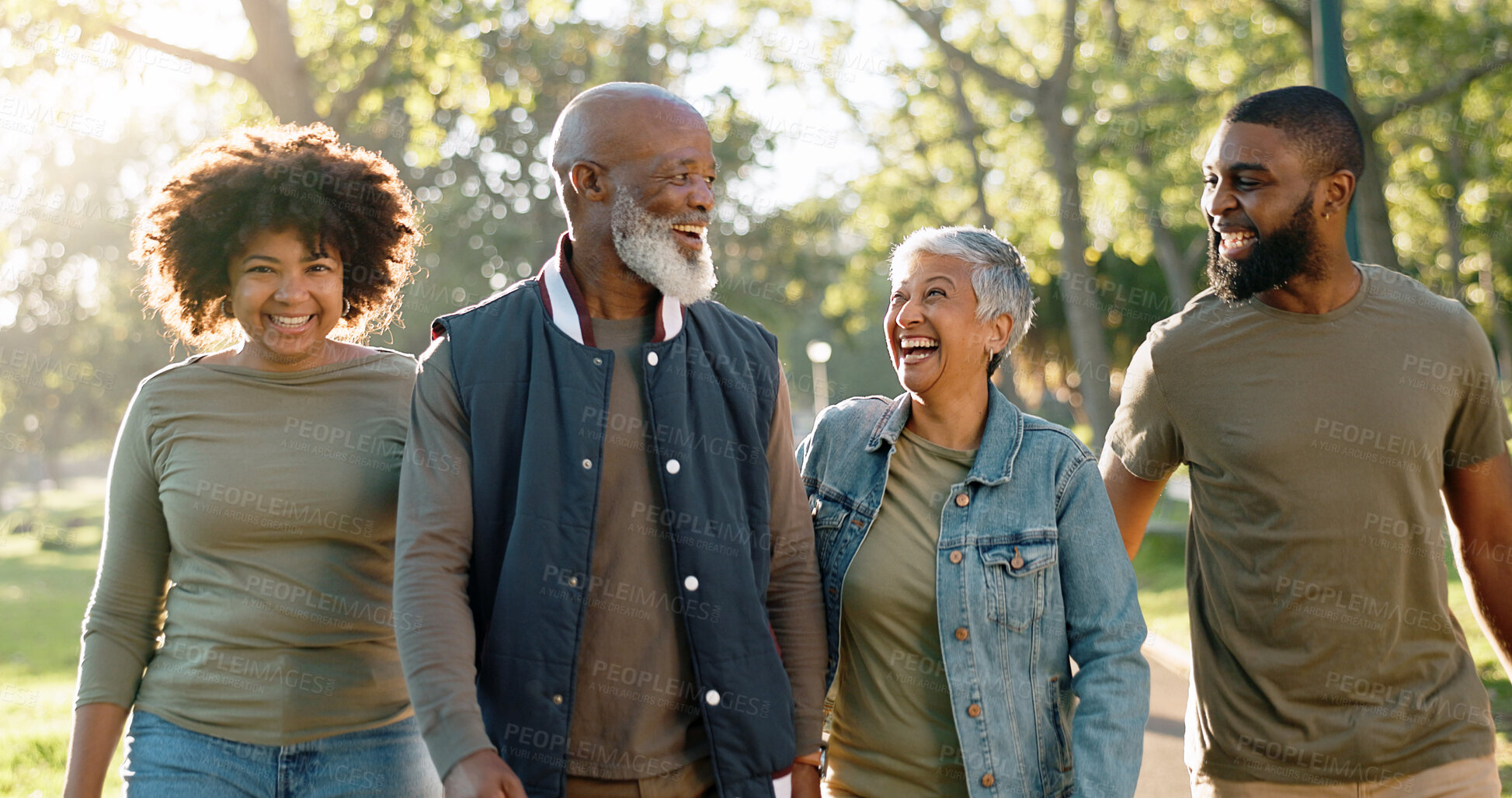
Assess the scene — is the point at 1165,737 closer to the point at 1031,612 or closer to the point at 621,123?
the point at 1031,612

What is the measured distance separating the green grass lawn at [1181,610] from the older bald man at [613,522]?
5.35 feet

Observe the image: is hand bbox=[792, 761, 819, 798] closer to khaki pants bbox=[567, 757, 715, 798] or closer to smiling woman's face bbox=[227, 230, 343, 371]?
khaki pants bbox=[567, 757, 715, 798]

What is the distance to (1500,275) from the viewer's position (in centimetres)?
3906

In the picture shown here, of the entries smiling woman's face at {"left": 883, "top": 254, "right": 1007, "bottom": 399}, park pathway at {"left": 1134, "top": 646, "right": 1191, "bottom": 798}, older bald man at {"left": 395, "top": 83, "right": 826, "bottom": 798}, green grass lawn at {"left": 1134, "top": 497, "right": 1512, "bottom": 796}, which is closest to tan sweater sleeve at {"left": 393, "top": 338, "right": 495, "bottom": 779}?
older bald man at {"left": 395, "top": 83, "right": 826, "bottom": 798}

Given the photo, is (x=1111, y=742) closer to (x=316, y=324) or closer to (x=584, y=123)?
(x=584, y=123)

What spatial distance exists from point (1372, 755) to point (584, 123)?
2605 mm

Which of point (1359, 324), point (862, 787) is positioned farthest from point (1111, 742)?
point (1359, 324)

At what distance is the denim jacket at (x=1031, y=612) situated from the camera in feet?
10.3

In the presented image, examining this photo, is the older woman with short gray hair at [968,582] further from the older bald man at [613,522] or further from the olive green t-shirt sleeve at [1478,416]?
the olive green t-shirt sleeve at [1478,416]

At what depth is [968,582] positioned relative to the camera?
3258mm

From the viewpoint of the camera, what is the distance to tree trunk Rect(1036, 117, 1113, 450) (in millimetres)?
17141

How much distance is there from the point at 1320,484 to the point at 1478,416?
539mm

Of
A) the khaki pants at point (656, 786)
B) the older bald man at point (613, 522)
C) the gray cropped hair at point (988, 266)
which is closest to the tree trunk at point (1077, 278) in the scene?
the gray cropped hair at point (988, 266)

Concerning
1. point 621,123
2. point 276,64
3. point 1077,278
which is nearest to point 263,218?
point 621,123
